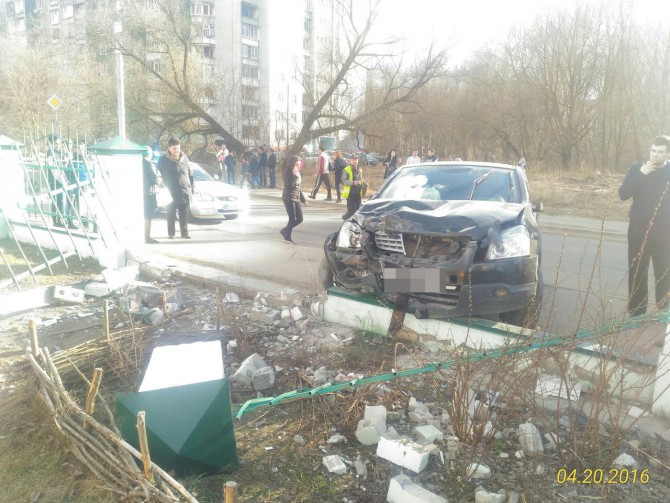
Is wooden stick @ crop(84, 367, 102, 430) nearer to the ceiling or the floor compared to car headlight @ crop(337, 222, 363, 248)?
nearer to the floor

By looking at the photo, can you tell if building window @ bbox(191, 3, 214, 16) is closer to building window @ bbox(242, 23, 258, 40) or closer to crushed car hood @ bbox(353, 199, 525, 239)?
building window @ bbox(242, 23, 258, 40)

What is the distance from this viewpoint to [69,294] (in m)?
6.28

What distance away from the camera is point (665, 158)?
5.17m

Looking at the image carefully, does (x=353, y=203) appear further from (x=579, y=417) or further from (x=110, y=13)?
(x=110, y=13)

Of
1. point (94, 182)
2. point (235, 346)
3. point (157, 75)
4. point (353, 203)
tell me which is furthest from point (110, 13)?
point (235, 346)

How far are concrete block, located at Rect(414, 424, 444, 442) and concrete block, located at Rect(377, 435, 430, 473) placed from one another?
11cm

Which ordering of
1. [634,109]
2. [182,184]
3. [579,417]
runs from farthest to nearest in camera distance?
[634,109] → [182,184] → [579,417]

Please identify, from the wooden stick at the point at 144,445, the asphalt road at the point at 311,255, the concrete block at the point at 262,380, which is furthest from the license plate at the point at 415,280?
the wooden stick at the point at 144,445

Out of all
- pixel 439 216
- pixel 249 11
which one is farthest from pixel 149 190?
pixel 249 11

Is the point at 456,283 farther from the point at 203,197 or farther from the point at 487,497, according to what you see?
the point at 203,197

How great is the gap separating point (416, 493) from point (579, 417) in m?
1.27

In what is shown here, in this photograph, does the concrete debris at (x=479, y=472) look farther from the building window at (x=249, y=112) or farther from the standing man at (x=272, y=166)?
the building window at (x=249, y=112)

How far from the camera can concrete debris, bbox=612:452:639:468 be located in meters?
3.04
